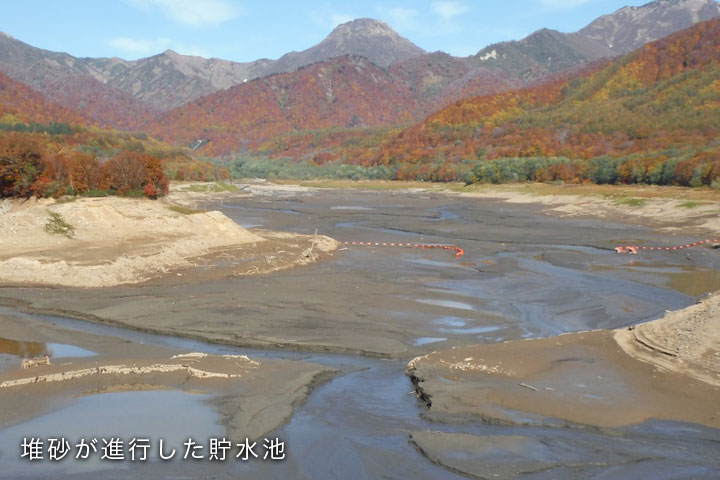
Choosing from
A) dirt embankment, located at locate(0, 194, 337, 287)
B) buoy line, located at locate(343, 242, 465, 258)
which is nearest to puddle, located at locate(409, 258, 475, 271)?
buoy line, located at locate(343, 242, 465, 258)

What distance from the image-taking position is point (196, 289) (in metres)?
30.8

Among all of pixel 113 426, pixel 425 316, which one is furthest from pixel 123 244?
pixel 113 426

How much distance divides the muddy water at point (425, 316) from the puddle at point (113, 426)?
0.48 m

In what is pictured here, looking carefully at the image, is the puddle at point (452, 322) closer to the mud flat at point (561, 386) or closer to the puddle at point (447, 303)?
the puddle at point (447, 303)

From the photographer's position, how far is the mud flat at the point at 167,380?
15.5m

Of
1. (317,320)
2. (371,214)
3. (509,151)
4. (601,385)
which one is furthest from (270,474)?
(509,151)

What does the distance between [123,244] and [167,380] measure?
973 inches

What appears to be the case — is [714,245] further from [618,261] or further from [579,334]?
[579,334]

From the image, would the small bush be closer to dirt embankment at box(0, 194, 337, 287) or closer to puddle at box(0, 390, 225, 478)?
dirt embankment at box(0, 194, 337, 287)

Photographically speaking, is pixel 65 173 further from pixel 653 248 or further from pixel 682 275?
pixel 653 248

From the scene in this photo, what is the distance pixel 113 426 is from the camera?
14.7 metres

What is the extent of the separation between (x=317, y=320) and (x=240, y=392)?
874 cm

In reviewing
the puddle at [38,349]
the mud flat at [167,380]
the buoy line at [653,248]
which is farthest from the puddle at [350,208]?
the puddle at [38,349]

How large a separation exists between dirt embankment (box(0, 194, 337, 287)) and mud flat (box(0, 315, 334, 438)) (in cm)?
1187
